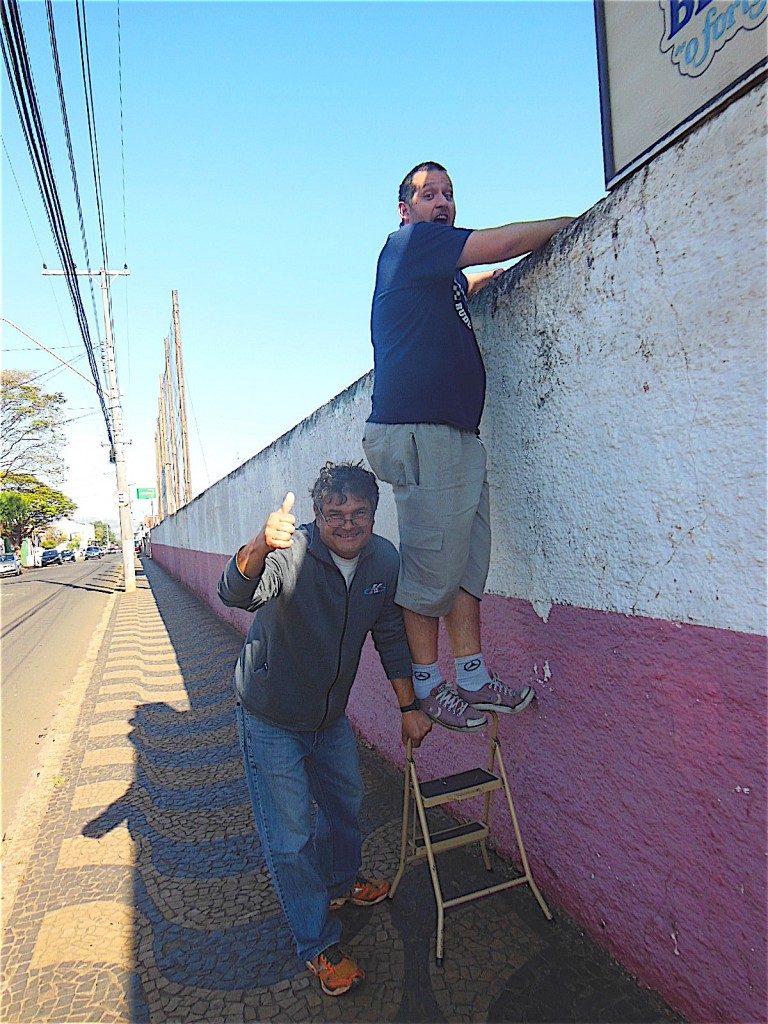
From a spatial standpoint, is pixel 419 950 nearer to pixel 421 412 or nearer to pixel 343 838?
pixel 343 838

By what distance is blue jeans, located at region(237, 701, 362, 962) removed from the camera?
218cm

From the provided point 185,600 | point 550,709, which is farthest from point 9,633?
point 550,709

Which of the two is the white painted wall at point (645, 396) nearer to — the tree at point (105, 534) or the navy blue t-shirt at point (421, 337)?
the navy blue t-shirt at point (421, 337)

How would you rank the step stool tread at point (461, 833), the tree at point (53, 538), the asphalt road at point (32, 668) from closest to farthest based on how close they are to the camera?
the step stool tread at point (461, 833)
the asphalt road at point (32, 668)
the tree at point (53, 538)

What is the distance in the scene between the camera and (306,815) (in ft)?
7.41

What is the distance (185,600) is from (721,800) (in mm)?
13752

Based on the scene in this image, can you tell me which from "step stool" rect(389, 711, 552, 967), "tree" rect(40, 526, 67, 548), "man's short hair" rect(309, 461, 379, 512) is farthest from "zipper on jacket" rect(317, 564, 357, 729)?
"tree" rect(40, 526, 67, 548)

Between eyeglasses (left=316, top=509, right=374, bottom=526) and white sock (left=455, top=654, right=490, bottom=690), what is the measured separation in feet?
1.89

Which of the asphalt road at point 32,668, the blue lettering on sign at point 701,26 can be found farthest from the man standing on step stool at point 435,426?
the asphalt road at point 32,668

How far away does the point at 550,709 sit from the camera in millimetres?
2406

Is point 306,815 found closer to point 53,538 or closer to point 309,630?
point 309,630

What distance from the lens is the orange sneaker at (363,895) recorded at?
2.55 meters

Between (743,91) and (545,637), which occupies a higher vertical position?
(743,91)

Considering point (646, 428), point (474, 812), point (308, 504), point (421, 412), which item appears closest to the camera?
point (646, 428)
